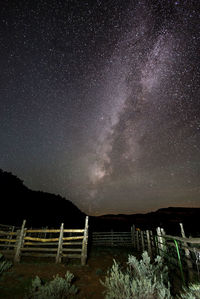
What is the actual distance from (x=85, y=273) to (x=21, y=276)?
8.42 ft

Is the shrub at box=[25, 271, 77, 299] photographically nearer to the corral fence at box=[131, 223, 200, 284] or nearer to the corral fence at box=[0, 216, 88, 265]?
the corral fence at box=[0, 216, 88, 265]

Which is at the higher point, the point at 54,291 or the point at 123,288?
the point at 123,288

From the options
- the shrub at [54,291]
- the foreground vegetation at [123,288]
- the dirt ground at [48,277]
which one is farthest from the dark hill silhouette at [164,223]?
the shrub at [54,291]

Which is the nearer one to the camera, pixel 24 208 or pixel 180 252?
pixel 180 252

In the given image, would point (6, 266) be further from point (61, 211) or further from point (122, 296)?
point (61, 211)

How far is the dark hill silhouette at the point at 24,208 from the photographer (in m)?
27.2

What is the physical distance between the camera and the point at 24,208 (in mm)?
30719

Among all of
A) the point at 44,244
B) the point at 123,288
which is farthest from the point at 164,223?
the point at 123,288

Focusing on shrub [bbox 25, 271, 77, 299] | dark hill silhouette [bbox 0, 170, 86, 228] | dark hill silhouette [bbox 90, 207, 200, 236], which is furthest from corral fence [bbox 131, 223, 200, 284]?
dark hill silhouette [bbox 90, 207, 200, 236]

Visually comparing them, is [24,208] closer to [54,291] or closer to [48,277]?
[48,277]

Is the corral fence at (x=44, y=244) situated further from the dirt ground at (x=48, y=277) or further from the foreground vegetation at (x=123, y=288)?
the foreground vegetation at (x=123, y=288)

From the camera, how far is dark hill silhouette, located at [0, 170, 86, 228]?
89.1 feet

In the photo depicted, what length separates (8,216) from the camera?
2611 centimetres

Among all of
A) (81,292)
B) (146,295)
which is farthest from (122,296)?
(81,292)
